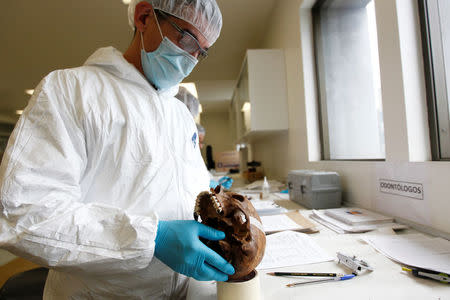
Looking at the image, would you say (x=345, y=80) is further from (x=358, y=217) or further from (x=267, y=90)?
(x=358, y=217)

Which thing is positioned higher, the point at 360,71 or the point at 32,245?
the point at 360,71

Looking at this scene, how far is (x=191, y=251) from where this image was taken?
0.60 meters

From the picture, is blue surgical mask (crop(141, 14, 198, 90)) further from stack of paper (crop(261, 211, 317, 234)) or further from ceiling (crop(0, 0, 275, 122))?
ceiling (crop(0, 0, 275, 122))

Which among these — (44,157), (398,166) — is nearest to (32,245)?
(44,157)

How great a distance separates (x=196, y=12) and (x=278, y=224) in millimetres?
995

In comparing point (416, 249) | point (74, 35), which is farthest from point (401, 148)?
point (74, 35)

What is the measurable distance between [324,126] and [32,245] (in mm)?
2049

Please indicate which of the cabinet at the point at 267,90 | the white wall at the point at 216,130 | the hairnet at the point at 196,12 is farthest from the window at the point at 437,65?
the white wall at the point at 216,130

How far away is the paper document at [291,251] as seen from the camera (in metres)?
0.76

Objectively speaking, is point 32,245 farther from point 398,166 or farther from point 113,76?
point 398,166

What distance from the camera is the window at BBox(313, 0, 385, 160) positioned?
1.86 meters

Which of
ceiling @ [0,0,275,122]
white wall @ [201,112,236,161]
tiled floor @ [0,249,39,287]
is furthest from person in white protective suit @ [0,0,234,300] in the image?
white wall @ [201,112,236,161]

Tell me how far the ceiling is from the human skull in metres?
2.78

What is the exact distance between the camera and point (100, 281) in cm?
76
